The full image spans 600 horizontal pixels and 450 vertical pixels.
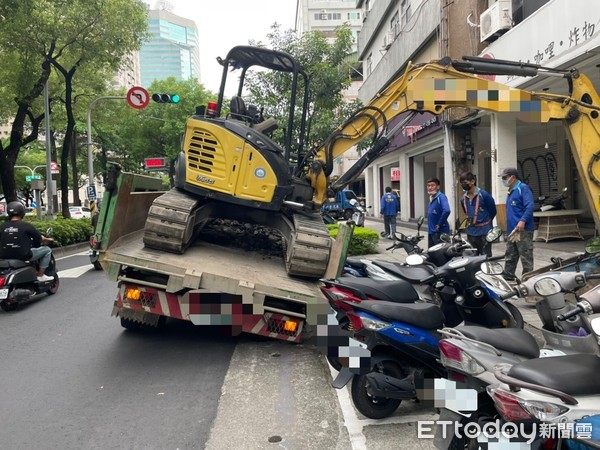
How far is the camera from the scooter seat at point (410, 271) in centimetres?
439

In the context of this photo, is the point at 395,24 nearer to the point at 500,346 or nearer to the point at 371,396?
the point at 371,396

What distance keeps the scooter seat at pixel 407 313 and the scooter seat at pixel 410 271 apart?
0.69 m

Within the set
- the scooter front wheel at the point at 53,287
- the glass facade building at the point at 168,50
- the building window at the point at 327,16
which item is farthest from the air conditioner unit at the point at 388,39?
the glass facade building at the point at 168,50

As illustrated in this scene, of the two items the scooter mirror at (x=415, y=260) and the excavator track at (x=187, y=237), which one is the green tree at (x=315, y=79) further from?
the scooter mirror at (x=415, y=260)

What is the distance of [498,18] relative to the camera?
38.8 feet

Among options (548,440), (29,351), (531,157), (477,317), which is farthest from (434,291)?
(531,157)

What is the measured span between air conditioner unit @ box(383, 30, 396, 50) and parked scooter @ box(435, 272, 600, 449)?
2101 cm

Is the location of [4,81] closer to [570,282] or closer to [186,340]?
[186,340]

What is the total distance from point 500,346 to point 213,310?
2.90m

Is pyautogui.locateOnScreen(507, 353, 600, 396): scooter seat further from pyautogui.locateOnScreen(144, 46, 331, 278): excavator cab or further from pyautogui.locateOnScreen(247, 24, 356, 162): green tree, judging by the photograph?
pyautogui.locateOnScreen(247, 24, 356, 162): green tree

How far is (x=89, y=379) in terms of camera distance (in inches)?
184

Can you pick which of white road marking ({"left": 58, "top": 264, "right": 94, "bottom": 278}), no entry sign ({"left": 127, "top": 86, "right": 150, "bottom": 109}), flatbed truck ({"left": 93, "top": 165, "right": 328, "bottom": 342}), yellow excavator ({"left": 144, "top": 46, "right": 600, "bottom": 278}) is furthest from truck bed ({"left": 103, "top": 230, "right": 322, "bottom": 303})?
no entry sign ({"left": 127, "top": 86, "right": 150, "bottom": 109})

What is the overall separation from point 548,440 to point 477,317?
1.96m

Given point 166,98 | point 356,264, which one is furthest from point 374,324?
point 166,98
